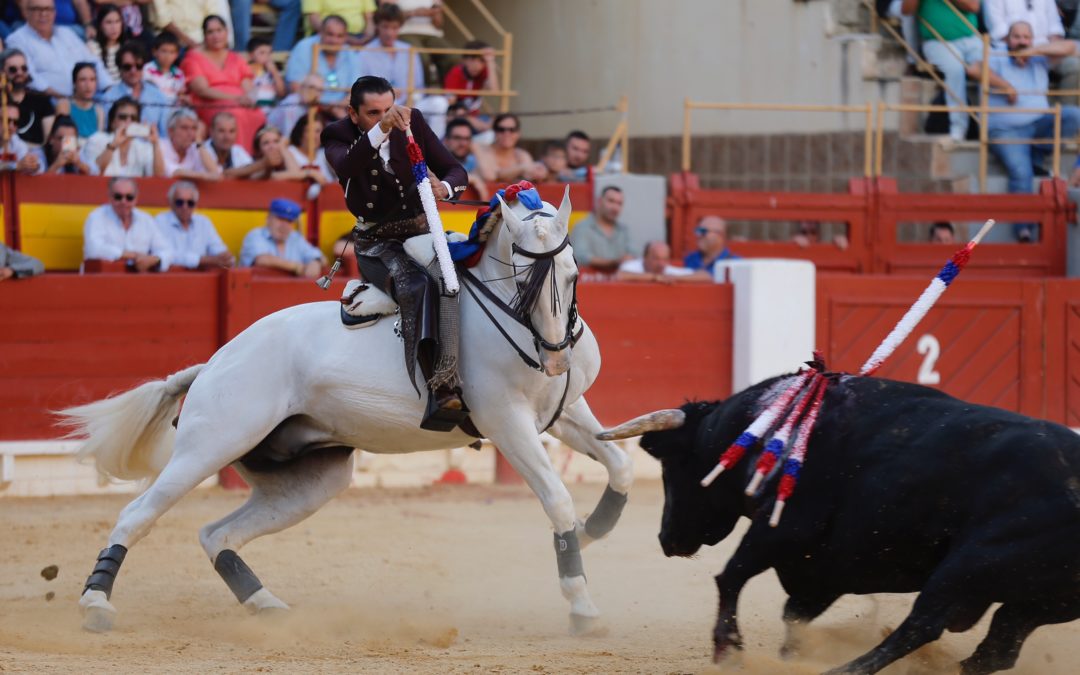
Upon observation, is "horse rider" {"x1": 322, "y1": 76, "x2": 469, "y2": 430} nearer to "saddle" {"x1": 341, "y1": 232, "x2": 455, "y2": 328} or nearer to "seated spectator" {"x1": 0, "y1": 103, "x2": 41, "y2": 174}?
"saddle" {"x1": 341, "y1": 232, "x2": 455, "y2": 328}

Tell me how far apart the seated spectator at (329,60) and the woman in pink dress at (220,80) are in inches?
17.6

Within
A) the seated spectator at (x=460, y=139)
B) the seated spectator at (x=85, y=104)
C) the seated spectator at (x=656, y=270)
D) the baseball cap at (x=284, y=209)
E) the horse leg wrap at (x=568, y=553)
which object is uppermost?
the seated spectator at (x=85, y=104)

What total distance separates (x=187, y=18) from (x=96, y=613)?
21.2 ft

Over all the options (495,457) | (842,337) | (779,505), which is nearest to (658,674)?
(779,505)

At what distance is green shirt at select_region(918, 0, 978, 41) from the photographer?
12.7 meters

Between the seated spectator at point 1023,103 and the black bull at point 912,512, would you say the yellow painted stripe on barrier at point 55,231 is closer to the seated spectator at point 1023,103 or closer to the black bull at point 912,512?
the black bull at point 912,512

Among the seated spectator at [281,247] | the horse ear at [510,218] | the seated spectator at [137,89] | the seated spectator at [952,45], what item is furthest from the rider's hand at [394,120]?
the seated spectator at [952,45]

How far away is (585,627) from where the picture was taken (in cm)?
545

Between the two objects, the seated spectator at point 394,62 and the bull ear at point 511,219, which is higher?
the seated spectator at point 394,62

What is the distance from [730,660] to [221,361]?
2.36 metres

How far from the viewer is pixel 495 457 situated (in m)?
9.62

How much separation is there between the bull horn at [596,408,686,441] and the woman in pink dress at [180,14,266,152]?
5.84 m

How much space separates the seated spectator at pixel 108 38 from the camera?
10.2 m

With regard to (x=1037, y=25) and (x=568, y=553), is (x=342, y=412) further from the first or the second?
(x=1037, y=25)
